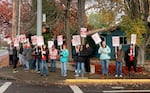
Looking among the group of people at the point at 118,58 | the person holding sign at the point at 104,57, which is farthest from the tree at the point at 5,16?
the person holding sign at the point at 104,57

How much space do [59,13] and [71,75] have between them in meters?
14.6

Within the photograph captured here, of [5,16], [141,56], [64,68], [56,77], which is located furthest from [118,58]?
[5,16]

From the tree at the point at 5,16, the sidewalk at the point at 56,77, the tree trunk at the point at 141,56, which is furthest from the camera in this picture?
the tree at the point at 5,16

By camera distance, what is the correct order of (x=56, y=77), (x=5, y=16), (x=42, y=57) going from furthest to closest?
(x=5, y=16) → (x=42, y=57) → (x=56, y=77)

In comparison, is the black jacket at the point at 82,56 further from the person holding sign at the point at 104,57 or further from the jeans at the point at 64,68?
the person holding sign at the point at 104,57

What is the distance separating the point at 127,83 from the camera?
22.6m

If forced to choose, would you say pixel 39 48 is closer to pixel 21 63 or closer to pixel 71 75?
pixel 71 75

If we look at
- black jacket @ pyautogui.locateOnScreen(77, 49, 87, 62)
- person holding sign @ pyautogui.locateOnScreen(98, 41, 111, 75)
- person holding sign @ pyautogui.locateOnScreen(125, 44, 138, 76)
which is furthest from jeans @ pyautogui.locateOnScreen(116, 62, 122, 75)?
black jacket @ pyautogui.locateOnScreen(77, 49, 87, 62)

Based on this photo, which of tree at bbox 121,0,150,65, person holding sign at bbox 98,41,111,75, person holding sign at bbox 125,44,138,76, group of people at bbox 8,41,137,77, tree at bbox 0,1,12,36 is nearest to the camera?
group of people at bbox 8,41,137,77

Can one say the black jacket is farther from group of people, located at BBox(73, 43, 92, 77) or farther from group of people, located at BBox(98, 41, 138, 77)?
group of people, located at BBox(98, 41, 138, 77)

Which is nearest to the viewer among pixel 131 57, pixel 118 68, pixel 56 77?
pixel 56 77

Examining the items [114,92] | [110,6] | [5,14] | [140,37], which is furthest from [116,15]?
[5,14]

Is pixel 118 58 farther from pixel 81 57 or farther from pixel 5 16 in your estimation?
pixel 5 16

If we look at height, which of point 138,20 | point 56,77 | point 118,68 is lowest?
point 56,77
